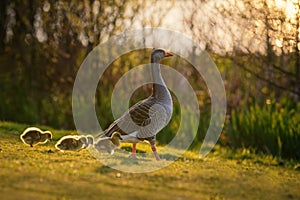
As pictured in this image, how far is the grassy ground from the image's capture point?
5926 mm

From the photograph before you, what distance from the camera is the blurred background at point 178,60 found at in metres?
11.8

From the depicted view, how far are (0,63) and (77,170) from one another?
38.8ft

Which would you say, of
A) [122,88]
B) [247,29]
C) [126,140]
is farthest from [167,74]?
[126,140]

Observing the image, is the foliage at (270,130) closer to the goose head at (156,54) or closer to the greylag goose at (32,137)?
the goose head at (156,54)

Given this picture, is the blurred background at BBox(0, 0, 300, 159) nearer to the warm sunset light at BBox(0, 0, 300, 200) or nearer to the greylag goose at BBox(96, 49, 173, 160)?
the warm sunset light at BBox(0, 0, 300, 200)

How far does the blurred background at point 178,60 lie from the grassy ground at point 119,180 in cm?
352

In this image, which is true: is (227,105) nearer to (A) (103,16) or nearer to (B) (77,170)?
(A) (103,16)

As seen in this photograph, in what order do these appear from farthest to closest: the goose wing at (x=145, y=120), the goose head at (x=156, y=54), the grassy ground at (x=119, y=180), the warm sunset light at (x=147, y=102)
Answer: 1. the goose head at (x=156, y=54)
2. the goose wing at (x=145, y=120)
3. the warm sunset light at (x=147, y=102)
4. the grassy ground at (x=119, y=180)

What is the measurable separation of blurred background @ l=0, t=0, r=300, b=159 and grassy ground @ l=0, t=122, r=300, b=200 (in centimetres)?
352

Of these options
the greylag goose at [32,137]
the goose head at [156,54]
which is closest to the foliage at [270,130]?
the goose head at [156,54]

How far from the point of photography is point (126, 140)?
867 cm

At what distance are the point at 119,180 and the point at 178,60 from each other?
10.0 m

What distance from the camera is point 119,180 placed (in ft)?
21.5

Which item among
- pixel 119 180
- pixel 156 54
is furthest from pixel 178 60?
pixel 119 180
